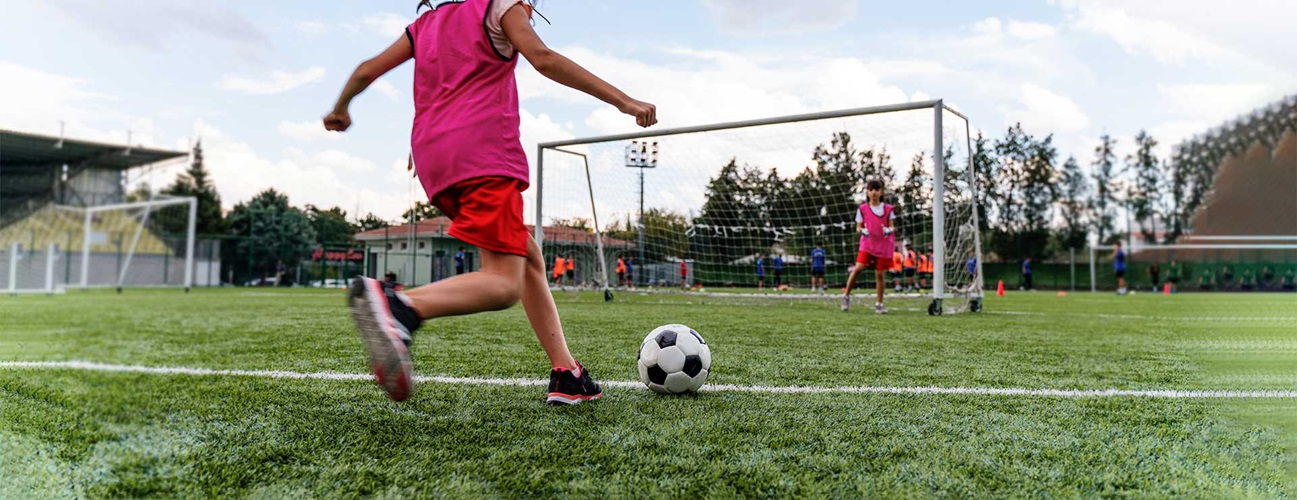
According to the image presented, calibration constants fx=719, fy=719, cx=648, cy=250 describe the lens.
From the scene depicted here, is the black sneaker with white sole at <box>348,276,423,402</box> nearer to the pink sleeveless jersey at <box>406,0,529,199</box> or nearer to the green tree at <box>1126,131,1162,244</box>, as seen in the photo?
the pink sleeveless jersey at <box>406,0,529,199</box>

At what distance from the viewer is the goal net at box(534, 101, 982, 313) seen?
10552mm

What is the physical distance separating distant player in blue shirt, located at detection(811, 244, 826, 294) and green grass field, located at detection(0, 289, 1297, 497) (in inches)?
375

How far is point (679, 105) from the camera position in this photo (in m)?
10.9

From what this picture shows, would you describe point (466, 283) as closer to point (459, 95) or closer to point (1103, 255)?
point (459, 95)

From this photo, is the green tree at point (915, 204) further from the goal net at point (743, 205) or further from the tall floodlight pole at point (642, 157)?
the tall floodlight pole at point (642, 157)

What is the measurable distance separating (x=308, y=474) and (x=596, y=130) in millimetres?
10806

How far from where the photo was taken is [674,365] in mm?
2631

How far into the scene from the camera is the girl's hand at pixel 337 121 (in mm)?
2559

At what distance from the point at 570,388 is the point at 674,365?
0.41 metres

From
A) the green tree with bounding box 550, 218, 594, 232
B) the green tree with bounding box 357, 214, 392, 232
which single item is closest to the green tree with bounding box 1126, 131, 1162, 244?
the green tree with bounding box 550, 218, 594, 232

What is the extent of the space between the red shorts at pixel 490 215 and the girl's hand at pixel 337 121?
0.66 metres

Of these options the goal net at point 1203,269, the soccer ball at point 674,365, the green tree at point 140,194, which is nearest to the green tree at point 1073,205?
the goal net at point 1203,269

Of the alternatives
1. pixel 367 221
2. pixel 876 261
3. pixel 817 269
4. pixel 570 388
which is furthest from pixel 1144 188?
pixel 570 388

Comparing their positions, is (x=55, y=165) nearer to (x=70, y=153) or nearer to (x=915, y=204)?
(x=70, y=153)
